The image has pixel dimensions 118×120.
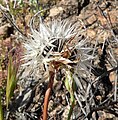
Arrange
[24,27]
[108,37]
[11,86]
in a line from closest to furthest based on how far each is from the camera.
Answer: [11,86], [108,37], [24,27]

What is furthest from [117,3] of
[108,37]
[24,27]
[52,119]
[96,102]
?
[52,119]

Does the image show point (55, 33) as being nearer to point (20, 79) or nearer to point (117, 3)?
point (20, 79)

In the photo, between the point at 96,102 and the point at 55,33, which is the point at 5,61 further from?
the point at 55,33

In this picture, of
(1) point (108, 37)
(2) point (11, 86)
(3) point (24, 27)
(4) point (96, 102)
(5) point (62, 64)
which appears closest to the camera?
(5) point (62, 64)

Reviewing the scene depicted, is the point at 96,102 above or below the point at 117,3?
below

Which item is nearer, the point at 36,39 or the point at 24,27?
the point at 36,39

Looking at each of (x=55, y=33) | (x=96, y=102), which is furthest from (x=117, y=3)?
(x=55, y=33)

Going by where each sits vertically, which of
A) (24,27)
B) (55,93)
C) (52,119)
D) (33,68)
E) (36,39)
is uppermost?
(24,27)
